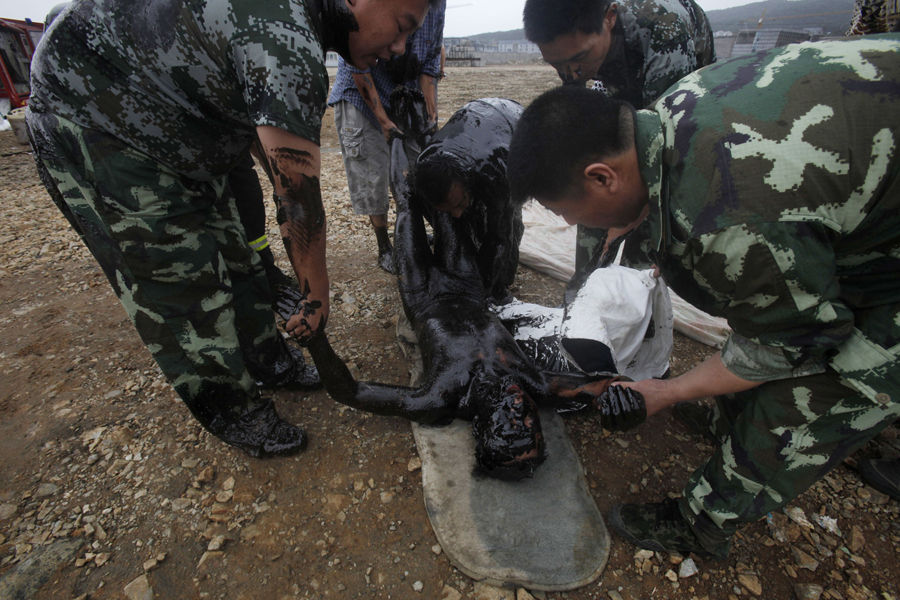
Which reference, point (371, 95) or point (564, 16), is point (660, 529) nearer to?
point (564, 16)

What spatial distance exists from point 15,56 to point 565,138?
1354 centimetres

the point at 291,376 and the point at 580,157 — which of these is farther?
the point at 291,376

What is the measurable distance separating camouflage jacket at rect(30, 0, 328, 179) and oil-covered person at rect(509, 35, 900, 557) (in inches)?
30.4

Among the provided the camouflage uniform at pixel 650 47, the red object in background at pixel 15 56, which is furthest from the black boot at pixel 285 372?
the red object in background at pixel 15 56

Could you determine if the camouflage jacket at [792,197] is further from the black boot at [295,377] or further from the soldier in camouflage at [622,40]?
the black boot at [295,377]

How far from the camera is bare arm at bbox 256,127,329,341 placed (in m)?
1.48

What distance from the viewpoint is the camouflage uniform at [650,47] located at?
267 cm

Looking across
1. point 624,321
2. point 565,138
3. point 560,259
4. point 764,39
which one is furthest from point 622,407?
point 764,39

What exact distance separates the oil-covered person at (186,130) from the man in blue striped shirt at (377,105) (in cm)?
178

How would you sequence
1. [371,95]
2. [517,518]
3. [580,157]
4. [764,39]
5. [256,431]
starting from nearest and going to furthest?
[580,157]
[517,518]
[256,431]
[371,95]
[764,39]

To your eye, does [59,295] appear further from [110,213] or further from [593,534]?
[593,534]

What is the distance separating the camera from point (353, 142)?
3766mm

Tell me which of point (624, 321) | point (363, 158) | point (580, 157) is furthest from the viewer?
point (363, 158)

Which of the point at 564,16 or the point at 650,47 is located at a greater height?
the point at 564,16
